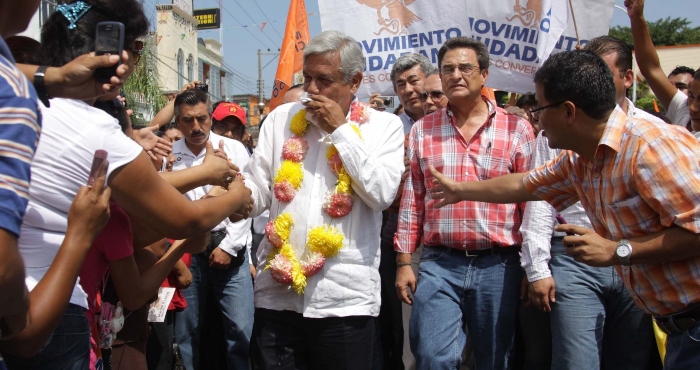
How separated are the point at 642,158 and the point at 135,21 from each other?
2.02 meters

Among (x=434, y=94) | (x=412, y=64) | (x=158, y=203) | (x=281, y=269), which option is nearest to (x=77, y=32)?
(x=158, y=203)

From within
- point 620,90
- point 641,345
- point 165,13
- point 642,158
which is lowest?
point 641,345

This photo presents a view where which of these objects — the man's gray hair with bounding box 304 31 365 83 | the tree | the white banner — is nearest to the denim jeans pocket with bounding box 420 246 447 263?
the man's gray hair with bounding box 304 31 365 83

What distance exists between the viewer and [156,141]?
298cm

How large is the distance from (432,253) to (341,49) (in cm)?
137

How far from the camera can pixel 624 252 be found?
2629mm

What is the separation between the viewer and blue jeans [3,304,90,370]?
1976 mm

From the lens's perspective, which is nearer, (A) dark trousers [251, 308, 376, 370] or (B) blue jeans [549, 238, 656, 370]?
(A) dark trousers [251, 308, 376, 370]

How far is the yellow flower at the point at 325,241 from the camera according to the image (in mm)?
3197

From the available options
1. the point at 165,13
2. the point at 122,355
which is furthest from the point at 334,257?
the point at 165,13

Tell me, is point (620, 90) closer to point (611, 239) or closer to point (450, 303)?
point (611, 239)

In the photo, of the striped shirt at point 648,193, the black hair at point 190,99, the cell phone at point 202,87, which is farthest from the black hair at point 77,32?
the cell phone at point 202,87

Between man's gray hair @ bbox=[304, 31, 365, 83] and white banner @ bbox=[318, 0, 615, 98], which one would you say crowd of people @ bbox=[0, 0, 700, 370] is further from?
white banner @ bbox=[318, 0, 615, 98]

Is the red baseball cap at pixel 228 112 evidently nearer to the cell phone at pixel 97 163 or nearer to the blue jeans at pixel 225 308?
the blue jeans at pixel 225 308
